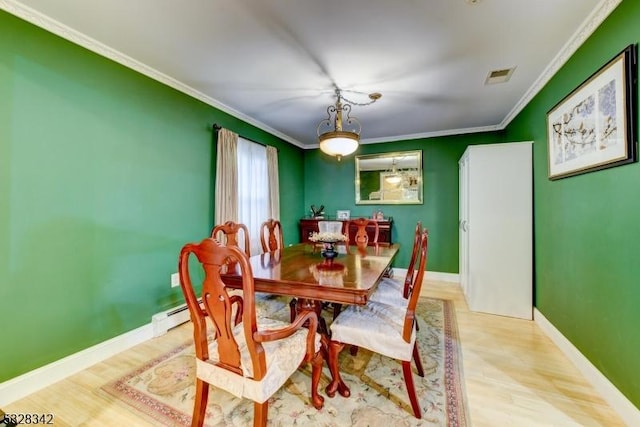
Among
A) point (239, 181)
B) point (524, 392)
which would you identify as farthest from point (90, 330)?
point (524, 392)

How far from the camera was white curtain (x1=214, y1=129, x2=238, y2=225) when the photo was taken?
3.07 meters

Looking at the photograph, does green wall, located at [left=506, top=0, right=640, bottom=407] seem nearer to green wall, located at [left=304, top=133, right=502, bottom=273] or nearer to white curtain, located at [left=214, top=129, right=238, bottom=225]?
green wall, located at [left=304, top=133, right=502, bottom=273]

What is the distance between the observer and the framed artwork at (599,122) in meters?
1.46

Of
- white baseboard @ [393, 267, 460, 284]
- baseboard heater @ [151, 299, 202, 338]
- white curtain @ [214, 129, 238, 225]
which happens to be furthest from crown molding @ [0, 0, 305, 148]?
white baseboard @ [393, 267, 460, 284]

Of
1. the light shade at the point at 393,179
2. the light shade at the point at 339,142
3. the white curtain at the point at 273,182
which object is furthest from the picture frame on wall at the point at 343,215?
the light shade at the point at 339,142

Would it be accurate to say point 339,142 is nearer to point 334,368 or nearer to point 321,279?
point 321,279

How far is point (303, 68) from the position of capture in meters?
2.34

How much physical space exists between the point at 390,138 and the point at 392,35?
278 centimetres

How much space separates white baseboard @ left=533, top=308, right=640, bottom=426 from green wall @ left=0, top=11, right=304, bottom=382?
3.37 m

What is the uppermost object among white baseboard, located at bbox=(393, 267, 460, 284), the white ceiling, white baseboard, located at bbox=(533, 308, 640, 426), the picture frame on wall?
the white ceiling

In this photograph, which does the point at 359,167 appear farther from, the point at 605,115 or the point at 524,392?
the point at 524,392

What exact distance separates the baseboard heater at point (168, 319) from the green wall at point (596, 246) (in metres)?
3.31

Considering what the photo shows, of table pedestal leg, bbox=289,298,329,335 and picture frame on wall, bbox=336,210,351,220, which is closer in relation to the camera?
table pedestal leg, bbox=289,298,329,335

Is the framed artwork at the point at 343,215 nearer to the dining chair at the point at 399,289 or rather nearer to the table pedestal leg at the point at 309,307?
the dining chair at the point at 399,289
